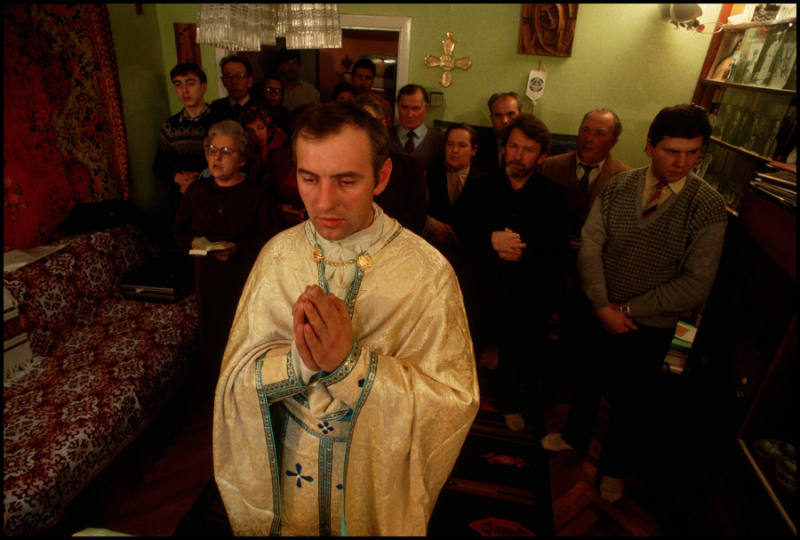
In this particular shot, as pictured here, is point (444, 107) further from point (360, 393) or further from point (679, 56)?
point (360, 393)

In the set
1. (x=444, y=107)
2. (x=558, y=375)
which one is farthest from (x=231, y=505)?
(x=444, y=107)

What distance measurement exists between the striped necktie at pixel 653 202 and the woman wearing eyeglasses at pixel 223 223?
2.22 metres

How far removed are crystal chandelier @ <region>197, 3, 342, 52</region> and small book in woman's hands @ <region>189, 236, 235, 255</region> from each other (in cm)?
110

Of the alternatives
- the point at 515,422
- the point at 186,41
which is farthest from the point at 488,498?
the point at 186,41

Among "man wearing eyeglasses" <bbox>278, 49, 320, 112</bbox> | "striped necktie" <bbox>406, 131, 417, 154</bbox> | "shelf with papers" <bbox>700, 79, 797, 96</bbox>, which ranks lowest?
"striped necktie" <bbox>406, 131, 417, 154</bbox>

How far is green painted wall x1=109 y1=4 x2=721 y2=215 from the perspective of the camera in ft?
14.8

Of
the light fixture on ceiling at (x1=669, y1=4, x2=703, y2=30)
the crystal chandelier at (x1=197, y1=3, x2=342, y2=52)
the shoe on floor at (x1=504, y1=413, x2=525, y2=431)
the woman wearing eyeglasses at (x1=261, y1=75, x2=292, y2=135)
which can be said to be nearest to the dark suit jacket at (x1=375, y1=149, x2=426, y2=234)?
the crystal chandelier at (x1=197, y1=3, x2=342, y2=52)

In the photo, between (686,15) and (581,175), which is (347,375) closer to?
(581,175)

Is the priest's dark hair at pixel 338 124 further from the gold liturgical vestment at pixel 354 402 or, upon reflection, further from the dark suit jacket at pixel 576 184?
the dark suit jacket at pixel 576 184

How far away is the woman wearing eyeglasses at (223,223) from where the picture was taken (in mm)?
2859

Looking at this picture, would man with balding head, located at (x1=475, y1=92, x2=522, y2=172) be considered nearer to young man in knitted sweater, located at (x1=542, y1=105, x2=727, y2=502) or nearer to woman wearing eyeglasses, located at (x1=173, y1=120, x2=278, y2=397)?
young man in knitted sweater, located at (x1=542, y1=105, x2=727, y2=502)

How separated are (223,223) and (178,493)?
1.62m

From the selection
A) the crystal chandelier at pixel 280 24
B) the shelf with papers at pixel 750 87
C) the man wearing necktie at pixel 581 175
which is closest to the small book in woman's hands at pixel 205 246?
the crystal chandelier at pixel 280 24

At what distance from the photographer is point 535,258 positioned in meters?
2.72
